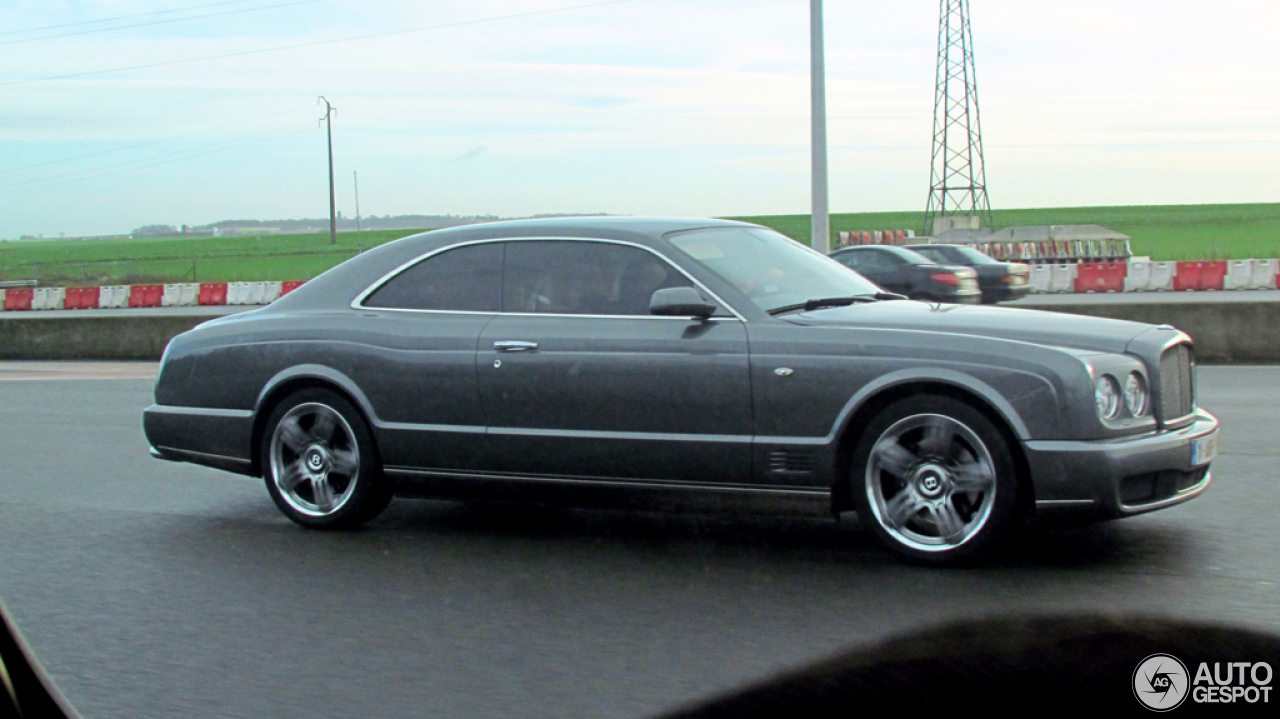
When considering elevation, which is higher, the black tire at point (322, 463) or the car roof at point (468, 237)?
the car roof at point (468, 237)

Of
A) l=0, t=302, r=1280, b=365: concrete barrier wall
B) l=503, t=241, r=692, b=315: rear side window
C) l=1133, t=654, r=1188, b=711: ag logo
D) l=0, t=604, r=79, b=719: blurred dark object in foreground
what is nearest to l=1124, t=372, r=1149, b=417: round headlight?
l=1133, t=654, r=1188, b=711: ag logo

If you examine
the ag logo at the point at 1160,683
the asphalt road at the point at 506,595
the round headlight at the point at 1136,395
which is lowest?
the asphalt road at the point at 506,595

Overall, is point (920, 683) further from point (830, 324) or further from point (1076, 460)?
point (830, 324)

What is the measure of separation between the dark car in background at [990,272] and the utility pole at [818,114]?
4216 mm

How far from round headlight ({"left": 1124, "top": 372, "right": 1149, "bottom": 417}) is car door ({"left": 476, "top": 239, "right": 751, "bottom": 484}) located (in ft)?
5.00

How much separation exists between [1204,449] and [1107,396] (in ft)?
2.15

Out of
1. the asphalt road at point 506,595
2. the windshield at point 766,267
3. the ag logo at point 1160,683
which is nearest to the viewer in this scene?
the ag logo at point 1160,683

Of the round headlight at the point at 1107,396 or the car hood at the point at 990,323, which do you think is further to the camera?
the car hood at the point at 990,323

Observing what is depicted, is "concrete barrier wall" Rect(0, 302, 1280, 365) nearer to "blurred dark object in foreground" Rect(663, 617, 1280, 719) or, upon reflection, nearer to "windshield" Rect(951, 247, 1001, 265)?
"windshield" Rect(951, 247, 1001, 265)

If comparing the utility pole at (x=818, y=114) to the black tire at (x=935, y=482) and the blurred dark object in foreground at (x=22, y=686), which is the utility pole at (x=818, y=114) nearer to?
the black tire at (x=935, y=482)

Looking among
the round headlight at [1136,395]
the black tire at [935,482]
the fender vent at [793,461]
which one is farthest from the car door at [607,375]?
the round headlight at [1136,395]

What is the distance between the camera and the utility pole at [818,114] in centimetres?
2125

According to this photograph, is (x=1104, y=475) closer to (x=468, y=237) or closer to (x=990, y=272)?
(x=468, y=237)

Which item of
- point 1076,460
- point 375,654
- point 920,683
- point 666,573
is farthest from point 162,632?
point 1076,460
